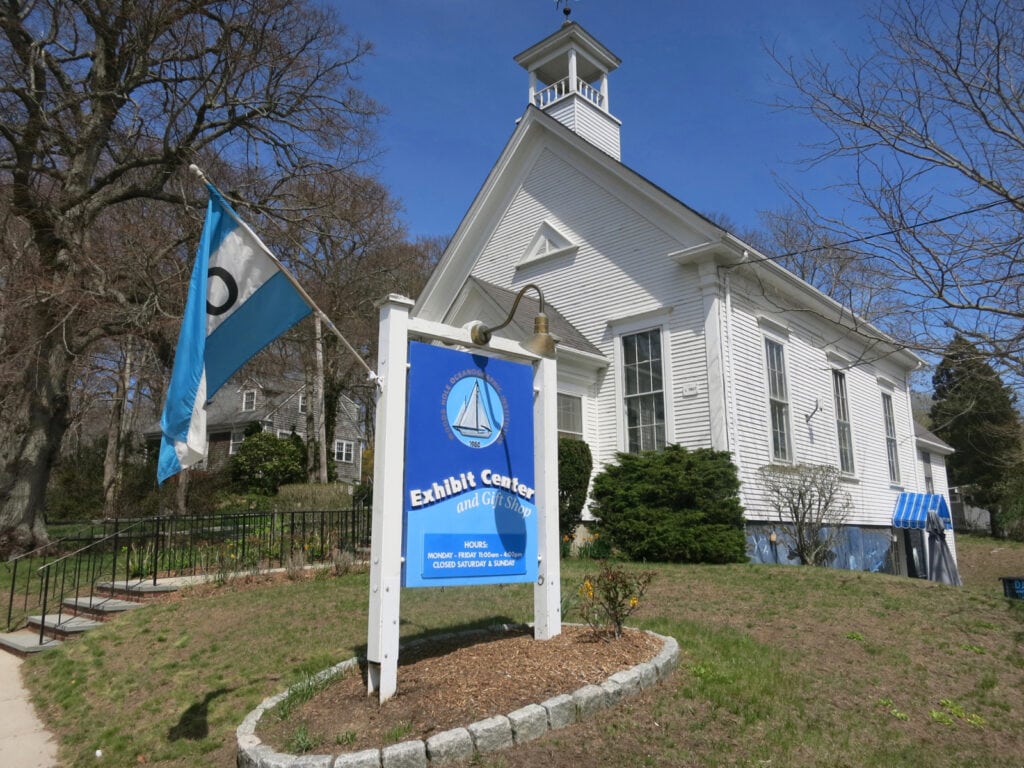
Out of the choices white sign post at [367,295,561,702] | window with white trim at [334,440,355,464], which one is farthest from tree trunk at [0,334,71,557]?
window with white trim at [334,440,355,464]

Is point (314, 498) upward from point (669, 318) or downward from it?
downward

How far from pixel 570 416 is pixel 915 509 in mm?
11329

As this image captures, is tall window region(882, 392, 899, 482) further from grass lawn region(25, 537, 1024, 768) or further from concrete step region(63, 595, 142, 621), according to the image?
concrete step region(63, 595, 142, 621)

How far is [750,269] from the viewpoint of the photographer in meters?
13.6

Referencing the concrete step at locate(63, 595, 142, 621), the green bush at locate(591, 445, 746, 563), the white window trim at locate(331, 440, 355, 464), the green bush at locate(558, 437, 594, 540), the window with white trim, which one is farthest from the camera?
the window with white trim

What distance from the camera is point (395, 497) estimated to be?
4941 mm

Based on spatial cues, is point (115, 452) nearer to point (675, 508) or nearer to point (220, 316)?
point (675, 508)

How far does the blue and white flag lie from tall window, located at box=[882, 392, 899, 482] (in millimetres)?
18882

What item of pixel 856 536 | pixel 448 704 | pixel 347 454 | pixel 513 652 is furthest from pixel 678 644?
pixel 347 454

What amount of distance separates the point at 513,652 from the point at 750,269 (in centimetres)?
1027

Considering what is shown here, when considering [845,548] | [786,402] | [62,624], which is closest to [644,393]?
[786,402]

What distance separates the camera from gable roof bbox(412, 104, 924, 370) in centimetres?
1314

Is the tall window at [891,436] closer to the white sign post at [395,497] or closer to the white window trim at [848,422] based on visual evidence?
the white window trim at [848,422]

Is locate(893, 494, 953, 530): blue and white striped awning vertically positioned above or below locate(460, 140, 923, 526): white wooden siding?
below
